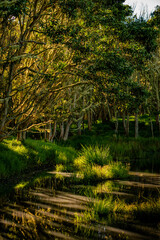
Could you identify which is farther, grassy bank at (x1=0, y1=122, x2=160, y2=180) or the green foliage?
the green foliage

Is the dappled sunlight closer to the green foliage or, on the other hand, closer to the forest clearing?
the forest clearing

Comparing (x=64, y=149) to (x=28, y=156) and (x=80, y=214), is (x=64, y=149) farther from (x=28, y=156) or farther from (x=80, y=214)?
(x=80, y=214)

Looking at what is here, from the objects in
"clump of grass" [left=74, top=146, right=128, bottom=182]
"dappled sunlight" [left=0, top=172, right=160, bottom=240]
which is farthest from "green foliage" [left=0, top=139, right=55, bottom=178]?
"dappled sunlight" [left=0, top=172, right=160, bottom=240]

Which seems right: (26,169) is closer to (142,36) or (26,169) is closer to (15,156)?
(15,156)

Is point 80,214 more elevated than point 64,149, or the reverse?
point 64,149

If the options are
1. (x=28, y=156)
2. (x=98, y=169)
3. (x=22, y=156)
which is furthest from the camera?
(x=28, y=156)

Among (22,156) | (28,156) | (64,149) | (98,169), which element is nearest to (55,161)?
(64,149)

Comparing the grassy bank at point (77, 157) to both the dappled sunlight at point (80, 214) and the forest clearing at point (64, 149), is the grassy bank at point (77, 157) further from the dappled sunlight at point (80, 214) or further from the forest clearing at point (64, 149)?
the dappled sunlight at point (80, 214)

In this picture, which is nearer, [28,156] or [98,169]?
[98,169]

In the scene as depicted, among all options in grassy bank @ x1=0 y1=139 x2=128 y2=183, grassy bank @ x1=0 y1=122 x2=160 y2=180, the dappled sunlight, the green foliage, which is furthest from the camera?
the green foliage

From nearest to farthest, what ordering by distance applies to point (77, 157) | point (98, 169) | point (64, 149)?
1. point (98, 169)
2. point (77, 157)
3. point (64, 149)

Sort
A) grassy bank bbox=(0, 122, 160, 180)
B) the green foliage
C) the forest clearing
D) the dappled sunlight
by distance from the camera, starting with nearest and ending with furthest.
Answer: the dappled sunlight
the forest clearing
grassy bank bbox=(0, 122, 160, 180)
the green foliage

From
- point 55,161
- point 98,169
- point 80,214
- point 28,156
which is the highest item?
point 28,156

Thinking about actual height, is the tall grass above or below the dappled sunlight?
above
